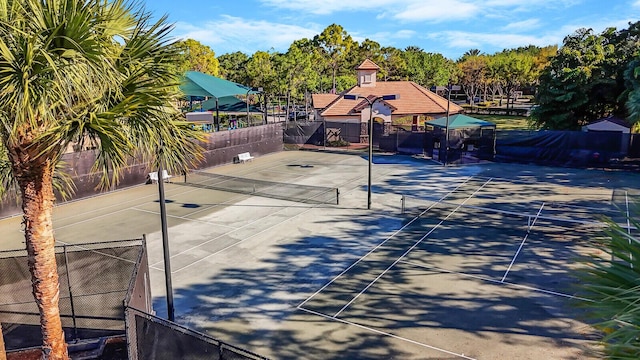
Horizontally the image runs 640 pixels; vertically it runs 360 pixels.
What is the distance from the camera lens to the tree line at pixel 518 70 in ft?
116

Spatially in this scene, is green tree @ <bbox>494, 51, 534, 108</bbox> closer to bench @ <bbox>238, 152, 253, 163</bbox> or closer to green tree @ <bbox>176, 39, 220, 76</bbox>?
green tree @ <bbox>176, 39, 220, 76</bbox>

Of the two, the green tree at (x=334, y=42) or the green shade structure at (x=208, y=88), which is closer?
the green shade structure at (x=208, y=88)

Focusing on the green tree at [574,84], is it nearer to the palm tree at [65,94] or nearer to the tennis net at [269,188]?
the tennis net at [269,188]

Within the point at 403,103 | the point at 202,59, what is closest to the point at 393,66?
the point at 202,59

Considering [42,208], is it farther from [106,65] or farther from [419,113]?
[419,113]

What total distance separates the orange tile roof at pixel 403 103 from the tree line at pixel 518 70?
5.88 meters

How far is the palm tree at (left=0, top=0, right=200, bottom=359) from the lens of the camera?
5.53 m

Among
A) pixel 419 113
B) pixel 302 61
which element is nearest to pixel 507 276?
pixel 419 113

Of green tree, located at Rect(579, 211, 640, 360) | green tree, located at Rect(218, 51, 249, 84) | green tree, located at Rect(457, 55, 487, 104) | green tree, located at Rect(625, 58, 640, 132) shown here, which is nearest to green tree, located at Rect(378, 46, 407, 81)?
green tree, located at Rect(457, 55, 487, 104)

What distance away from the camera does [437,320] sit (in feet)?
37.2

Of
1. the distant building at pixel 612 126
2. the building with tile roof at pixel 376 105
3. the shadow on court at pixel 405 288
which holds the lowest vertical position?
the shadow on court at pixel 405 288

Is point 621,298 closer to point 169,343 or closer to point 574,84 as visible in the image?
point 169,343

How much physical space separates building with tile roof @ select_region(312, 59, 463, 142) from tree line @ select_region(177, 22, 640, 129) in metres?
5.53

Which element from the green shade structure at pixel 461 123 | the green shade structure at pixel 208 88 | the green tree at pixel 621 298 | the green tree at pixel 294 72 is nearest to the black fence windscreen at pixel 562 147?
the green shade structure at pixel 461 123
